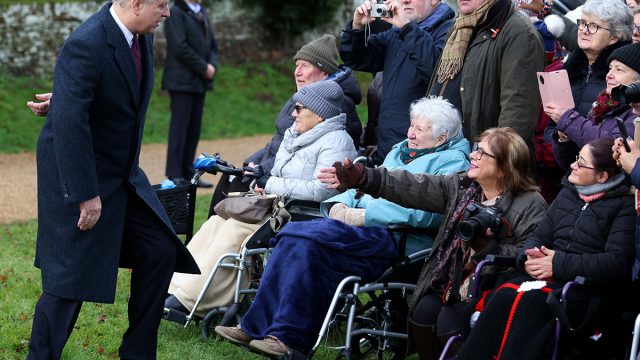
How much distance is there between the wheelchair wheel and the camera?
6.59 m

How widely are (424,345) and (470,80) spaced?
1559 millimetres

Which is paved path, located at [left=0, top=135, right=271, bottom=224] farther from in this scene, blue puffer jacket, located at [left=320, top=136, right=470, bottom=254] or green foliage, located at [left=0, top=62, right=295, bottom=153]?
blue puffer jacket, located at [left=320, top=136, right=470, bottom=254]

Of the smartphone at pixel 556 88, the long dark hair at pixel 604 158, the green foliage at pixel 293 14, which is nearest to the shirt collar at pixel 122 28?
the smartphone at pixel 556 88

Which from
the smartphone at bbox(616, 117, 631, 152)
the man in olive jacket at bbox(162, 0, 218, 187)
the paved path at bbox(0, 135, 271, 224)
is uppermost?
the smartphone at bbox(616, 117, 631, 152)

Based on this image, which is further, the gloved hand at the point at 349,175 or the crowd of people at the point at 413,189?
the gloved hand at the point at 349,175

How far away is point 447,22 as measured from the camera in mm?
7164

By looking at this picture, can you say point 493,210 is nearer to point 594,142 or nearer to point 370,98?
point 594,142

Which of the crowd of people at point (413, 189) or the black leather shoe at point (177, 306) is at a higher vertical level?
the crowd of people at point (413, 189)

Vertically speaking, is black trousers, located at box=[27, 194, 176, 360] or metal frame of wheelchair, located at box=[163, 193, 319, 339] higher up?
black trousers, located at box=[27, 194, 176, 360]

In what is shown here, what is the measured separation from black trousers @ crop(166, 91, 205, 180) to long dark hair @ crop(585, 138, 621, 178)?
7.28 metres

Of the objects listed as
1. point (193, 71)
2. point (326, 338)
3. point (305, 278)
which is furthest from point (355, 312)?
point (193, 71)

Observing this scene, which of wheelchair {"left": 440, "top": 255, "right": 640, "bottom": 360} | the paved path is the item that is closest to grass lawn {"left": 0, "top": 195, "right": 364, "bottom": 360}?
wheelchair {"left": 440, "top": 255, "right": 640, "bottom": 360}

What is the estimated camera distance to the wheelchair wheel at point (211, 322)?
6.59 m

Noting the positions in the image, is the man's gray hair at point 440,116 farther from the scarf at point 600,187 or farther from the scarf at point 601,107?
the scarf at point 600,187
